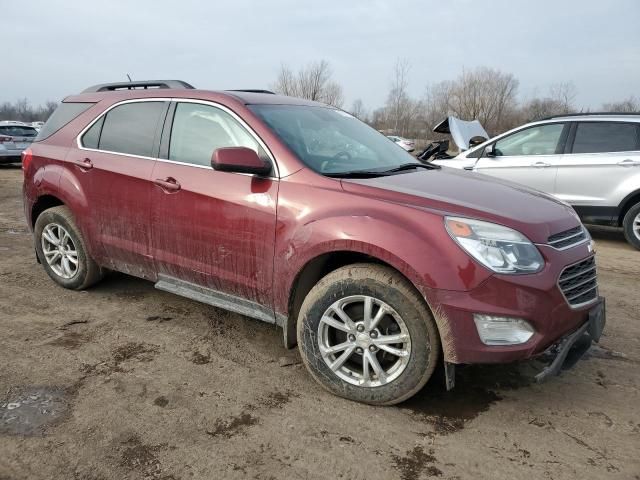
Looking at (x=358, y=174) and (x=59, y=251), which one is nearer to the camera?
(x=358, y=174)

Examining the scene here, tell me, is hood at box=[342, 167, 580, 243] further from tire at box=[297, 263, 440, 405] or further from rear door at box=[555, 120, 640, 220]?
rear door at box=[555, 120, 640, 220]

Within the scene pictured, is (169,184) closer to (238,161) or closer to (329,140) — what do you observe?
(238,161)

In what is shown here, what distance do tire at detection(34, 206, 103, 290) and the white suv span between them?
608cm

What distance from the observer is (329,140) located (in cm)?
368

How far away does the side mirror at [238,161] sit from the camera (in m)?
3.11

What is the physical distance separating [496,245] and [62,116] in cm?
389

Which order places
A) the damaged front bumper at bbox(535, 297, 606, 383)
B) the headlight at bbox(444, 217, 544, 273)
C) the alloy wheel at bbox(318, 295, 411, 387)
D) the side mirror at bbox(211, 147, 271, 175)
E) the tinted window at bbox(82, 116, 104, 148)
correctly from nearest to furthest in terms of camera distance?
the headlight at bbox(444, 217, 544, 273) < the damaged front bumper at bbox(535, 297, 606, 383) < the alloy wheel at bbox(318, 295, 411, 387) < the side mirror at bbox(211, 147, 271, 175) < the tinted window at bbox(82, 116, 104, 148)

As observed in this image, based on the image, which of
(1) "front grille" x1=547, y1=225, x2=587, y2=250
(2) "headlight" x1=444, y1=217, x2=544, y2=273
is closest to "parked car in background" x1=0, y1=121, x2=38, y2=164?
(2) "headlight" x1=444, y1=217, x2=544, y2=273

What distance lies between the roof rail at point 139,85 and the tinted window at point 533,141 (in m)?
5.52

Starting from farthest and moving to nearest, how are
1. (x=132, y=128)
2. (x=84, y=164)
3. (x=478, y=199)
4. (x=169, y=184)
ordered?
(x=84, y=164) < (x=132, y=128) < (x=169, y=184) < (x=478, y=199)

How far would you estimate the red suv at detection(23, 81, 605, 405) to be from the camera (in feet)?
8.59

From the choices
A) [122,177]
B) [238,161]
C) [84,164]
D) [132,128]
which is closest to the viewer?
[238,161]

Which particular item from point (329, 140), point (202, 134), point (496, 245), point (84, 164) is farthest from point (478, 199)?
point (84, 164)

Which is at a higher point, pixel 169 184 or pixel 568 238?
pixel 169 184
